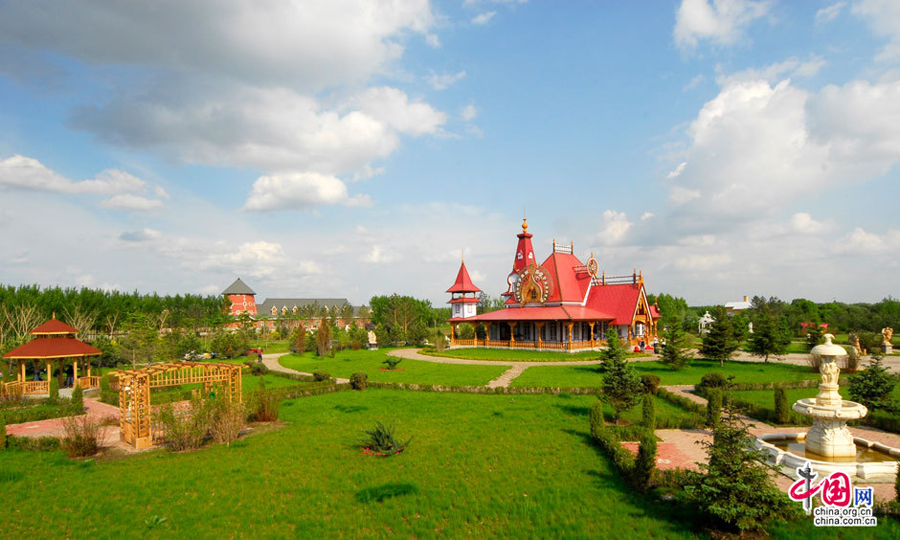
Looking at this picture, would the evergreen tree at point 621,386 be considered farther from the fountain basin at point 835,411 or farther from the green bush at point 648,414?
the fountain basin at point 835,411

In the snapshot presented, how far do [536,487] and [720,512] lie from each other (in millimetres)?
3431

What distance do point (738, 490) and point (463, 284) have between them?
4065 centimetres

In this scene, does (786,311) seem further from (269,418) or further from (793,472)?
(269,418)

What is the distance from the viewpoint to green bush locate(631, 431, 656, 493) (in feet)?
28.6

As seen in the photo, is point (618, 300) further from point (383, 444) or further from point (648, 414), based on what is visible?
point (383, 444)

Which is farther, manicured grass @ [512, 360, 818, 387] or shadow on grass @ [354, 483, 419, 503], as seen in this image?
manicured grass @ [512, 360, 818, 387]

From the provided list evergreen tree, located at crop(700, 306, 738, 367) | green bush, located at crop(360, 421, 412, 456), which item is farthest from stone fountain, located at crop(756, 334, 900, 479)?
evergreen tree, located at crop(700, 306, 738, 367)

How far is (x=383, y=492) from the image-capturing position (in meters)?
8.92

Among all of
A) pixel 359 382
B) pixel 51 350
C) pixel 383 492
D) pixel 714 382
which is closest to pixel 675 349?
pixel 714 382

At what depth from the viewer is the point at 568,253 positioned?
4225 centimetres

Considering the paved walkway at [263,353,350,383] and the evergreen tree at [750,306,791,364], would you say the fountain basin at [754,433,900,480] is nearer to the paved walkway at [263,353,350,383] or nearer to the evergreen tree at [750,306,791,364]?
the evergreen tree at [750,306,791,364]

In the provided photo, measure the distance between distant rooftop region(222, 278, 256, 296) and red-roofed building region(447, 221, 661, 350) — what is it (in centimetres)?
6826

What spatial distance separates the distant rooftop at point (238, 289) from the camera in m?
94.5

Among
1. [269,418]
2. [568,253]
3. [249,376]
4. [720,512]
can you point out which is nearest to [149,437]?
[269,418]
